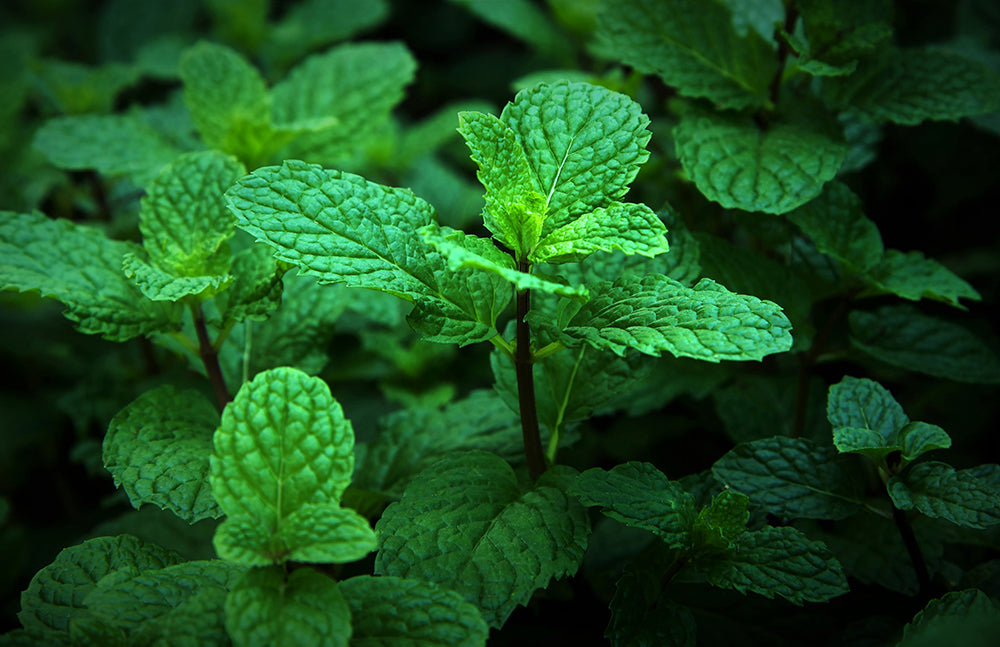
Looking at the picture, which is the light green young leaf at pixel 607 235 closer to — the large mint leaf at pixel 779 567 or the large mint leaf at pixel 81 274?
the large mint leaf at pixel 779 567

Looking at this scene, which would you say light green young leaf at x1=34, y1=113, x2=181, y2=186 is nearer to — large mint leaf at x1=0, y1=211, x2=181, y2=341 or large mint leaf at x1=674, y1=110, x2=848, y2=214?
large mint leaf at x1=0, y1=211, x2=181, y2=341

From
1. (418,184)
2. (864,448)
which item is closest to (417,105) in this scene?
(418,184)

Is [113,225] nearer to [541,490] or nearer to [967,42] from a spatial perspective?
[541,490]

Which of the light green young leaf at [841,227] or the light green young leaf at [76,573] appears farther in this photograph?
the light green young leaf at [841,227]

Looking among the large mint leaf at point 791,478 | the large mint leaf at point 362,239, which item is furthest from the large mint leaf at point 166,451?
the large mint leaf at point 791,478

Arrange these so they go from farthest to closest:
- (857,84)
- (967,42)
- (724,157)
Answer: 1. (967,42)
2. (857,84)
3. (724,157)
